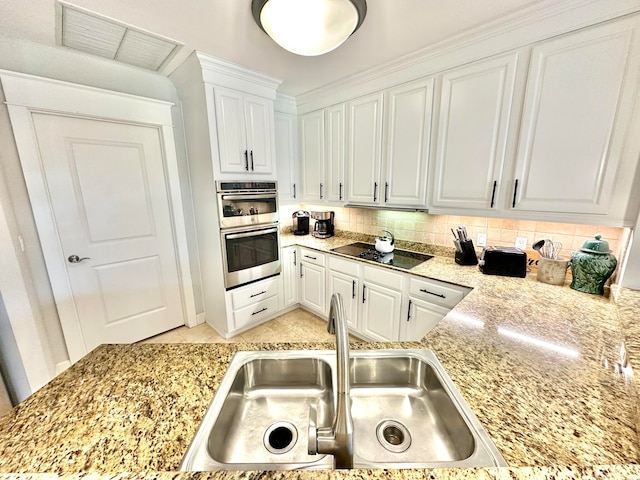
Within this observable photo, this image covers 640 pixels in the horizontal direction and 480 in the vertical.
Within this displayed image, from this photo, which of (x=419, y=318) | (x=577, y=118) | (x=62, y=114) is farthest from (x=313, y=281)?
(x=62, y=114)

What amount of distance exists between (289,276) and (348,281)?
31.6 inches

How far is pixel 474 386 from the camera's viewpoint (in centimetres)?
77

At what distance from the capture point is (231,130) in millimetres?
2211

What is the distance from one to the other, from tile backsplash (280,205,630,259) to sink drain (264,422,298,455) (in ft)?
6.62

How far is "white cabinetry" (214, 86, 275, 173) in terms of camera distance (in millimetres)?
2156

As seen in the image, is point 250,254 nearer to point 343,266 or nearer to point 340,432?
point 343,266

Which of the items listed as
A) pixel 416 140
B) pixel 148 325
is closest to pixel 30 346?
pixel 148 325

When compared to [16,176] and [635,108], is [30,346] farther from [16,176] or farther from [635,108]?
[635,108]

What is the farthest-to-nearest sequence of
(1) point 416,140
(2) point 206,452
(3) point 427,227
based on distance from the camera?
(3) point 427,227 → (1) point 416,140 → (2) point 206,452

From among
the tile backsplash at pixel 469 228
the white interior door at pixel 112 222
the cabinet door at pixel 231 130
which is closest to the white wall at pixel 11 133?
the white interior door at pixel 112 222

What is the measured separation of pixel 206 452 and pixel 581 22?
247 centimetres

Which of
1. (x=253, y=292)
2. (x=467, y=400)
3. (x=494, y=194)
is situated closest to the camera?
(x=467, y=400)

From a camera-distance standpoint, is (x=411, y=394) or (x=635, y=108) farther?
(x=635, y=108)

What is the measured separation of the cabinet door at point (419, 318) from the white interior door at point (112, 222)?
231 centimetres
